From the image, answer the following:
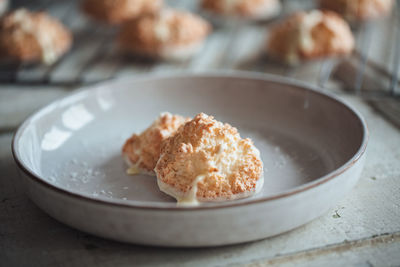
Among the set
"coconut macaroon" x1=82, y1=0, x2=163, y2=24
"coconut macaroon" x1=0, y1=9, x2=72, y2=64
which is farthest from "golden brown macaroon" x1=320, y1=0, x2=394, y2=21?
"coconut macaroon" x1=0, y1=9, x2=72, y2=64

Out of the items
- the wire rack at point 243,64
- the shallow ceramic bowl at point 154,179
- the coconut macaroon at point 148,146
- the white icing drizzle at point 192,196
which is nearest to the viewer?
the shallow ceramic bowl at point 154,179

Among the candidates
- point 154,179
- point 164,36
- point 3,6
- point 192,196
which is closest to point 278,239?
point 192,196

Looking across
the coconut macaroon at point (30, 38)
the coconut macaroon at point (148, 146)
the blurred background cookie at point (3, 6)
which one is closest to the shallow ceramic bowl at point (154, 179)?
the coconut macaroon at point (148, 146)

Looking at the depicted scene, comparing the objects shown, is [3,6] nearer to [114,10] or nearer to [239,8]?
[114,10]

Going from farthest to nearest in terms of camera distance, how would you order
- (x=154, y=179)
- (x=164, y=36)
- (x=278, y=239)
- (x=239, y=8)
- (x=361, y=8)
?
(x=239, y=8)
(x=361, y=8)
(x=164, y=36)
(x=154, y=179)
(x=278, y=239)

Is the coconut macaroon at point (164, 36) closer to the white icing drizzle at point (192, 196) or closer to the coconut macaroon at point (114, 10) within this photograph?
the coconut macaroon at point (114, 10)

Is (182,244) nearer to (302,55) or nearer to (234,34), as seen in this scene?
(302,55)

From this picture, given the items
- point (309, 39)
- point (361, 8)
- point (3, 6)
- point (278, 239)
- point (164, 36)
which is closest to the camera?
point (278, 239)

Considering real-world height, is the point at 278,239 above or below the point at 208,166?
below
